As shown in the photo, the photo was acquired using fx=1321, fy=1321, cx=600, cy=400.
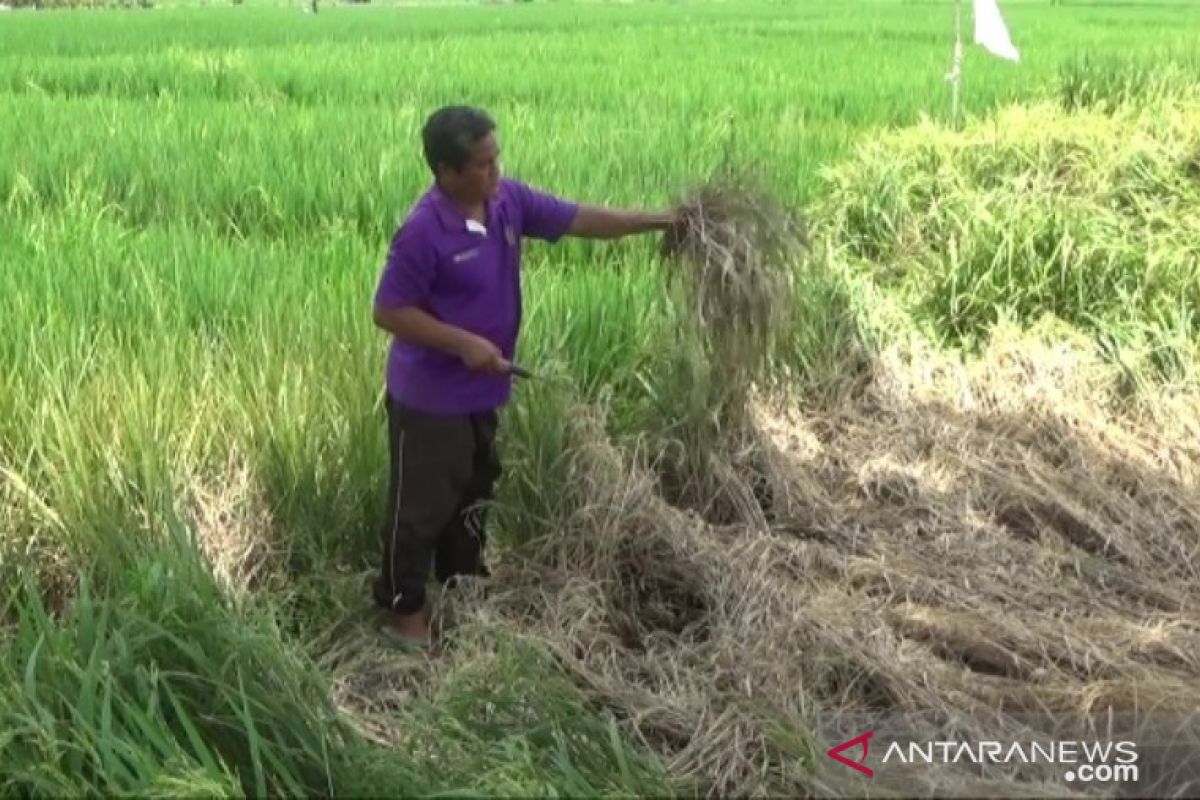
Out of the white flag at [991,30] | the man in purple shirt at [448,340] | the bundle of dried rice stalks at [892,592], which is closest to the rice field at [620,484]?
the bundle of dried rice stalks at [892,592]

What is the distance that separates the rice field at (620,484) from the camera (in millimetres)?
1816

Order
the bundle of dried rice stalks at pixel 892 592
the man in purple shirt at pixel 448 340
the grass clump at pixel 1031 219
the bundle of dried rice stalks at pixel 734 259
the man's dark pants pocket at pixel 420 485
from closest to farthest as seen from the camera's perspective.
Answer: the bundle of dried rice stalks at pixel 892 592
the man in purple shirt at pixel 448 340
the man's dark pants pocket at pixel 420 485
the bundle of dried rice stalks at pixel 734 259
the grass clump at pixel 1031 219

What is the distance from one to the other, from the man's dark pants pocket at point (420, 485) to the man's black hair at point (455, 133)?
423 mm

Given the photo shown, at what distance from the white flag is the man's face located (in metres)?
4.04

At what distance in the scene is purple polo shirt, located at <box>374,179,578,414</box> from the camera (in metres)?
2.10

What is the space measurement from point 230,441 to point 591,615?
0.78 metres

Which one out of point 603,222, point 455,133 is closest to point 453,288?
point 455,133

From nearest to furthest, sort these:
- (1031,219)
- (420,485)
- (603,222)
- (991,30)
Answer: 1. (420,485)
2. (603,222)
3. (1031,219)
4. (991,30)

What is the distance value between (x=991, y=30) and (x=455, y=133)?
4.33 m

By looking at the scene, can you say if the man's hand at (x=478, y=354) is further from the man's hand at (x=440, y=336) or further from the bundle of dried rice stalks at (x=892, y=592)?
the bundle of dried rice stalks at (x=892, y=592)

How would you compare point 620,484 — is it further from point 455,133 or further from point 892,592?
point 455,133

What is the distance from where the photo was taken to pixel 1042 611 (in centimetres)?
242

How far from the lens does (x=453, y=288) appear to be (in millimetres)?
2154

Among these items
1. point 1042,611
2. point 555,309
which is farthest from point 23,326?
point 1042,611
